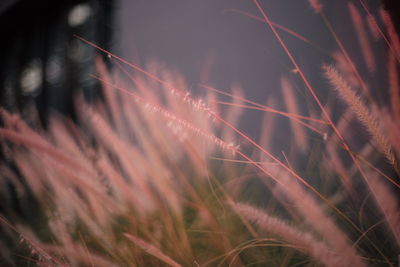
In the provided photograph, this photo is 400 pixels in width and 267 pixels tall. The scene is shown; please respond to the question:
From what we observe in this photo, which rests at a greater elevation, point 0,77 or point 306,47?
point 0,77

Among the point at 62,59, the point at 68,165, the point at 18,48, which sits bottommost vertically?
the point at 68,165

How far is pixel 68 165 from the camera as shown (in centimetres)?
38

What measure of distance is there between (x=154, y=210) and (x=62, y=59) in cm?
164

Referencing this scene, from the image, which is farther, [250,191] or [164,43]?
[164,43]

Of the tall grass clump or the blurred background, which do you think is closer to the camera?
the tall grass clump

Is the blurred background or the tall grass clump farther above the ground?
the blurred background

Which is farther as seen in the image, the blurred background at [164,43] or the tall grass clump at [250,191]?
the blurred background at [164,43]

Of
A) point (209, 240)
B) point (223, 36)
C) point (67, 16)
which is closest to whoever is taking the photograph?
point (209, 240)

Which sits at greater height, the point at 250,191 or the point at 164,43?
the point at 164,43

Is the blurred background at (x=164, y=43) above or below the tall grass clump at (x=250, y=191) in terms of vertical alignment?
above

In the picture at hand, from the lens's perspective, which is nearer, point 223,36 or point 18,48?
point 223,36

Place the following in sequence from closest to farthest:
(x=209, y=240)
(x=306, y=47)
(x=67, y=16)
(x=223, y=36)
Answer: (x=209, y=240), (x=306, y=47), (x=223, y=36), (x=67, y=16)

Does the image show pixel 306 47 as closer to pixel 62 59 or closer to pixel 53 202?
pixel 53 202

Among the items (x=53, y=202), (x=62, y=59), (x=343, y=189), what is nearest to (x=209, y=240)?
(x=343, y=189)
